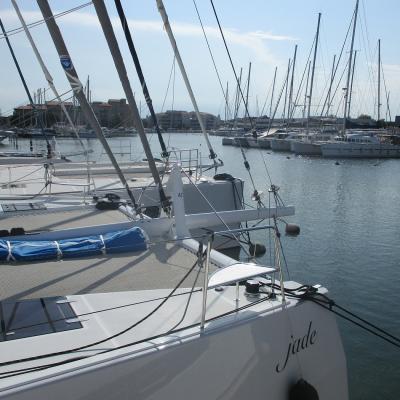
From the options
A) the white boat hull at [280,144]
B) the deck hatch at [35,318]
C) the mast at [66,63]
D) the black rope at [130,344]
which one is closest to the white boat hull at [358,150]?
the white boat hull at [280,144]

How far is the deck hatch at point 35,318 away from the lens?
13.2 feet

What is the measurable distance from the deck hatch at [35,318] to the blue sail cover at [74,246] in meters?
1.28

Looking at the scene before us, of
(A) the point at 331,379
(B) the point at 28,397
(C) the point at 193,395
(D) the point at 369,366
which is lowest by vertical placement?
(D) the point at 369,366

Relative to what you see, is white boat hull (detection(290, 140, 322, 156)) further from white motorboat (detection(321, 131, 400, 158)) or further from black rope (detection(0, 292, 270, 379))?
black rope (detection(0, 292, 270, 379))

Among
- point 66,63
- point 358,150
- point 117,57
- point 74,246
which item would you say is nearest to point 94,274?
Answer: point 74,246

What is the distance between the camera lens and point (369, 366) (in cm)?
841

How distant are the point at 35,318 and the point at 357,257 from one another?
1303 centimetres

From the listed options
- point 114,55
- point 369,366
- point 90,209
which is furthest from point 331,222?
point 114,55

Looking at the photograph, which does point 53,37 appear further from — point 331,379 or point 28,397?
point 331,379

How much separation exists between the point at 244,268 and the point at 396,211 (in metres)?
22.6

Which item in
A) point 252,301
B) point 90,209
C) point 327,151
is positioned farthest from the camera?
point 327,151

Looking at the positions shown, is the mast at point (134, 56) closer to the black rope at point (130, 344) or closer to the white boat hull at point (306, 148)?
the black rope at point (130, 344)

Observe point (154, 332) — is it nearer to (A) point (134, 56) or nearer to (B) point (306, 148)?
(A) point (134, 56)

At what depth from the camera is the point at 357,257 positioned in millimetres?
15406
